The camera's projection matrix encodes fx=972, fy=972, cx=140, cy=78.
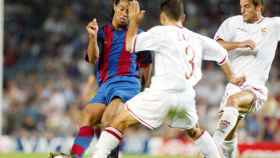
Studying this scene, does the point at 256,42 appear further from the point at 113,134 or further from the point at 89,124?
the point at 113,134

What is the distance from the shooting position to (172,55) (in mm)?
9188

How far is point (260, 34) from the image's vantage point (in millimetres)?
10953

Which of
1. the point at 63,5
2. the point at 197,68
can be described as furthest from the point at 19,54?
the point at 197,68

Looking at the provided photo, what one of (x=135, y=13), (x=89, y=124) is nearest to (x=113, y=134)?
(x=89, y=124)

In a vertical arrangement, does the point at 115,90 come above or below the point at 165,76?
below

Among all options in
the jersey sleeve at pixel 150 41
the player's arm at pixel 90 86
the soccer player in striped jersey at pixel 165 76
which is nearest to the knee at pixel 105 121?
the soccer player in striped jersey at pixel 165 76

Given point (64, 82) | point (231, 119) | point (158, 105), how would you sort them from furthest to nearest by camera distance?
point (64, 82), point (231, 119), point (158, 105)

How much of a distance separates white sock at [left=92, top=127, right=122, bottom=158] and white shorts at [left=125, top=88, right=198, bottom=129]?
249mm

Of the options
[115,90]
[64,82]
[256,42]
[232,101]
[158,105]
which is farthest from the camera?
[64,82]

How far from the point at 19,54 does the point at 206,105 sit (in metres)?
4.73

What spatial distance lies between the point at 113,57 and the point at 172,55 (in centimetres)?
126

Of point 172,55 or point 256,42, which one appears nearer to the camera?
point 172,55

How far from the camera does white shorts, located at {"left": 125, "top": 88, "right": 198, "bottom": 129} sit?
918cm

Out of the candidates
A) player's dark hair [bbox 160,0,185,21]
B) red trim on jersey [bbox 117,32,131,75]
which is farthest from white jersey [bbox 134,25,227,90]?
red trim on jersey [bbox 117,32,131,75]
